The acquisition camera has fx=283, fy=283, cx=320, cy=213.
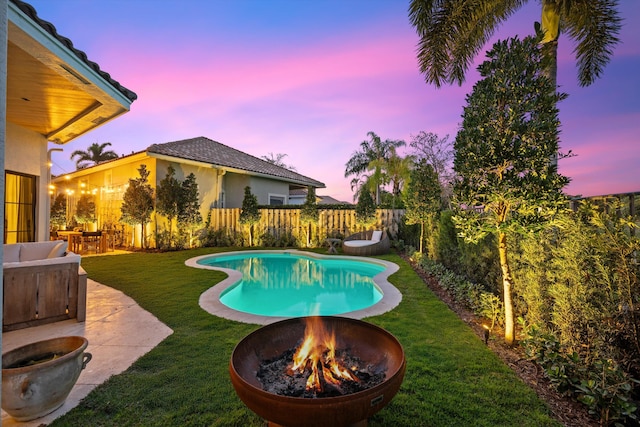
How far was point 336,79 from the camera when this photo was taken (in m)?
12.2

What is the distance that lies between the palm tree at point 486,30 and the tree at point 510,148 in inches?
192

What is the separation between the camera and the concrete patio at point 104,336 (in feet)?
8.93

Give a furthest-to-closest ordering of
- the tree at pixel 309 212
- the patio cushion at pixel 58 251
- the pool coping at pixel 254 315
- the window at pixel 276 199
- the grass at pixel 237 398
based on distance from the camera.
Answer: the window at pixel 276 199, the tree at pixel 309 212, the patio cushion at pixel 58 251, the pool coping at pixel 254 315, the grass at pixel 237 398

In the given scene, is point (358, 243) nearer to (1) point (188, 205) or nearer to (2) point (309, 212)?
(2) point (309, 212)

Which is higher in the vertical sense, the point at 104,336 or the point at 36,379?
the point at 36,379

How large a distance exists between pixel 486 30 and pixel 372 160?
19382mm

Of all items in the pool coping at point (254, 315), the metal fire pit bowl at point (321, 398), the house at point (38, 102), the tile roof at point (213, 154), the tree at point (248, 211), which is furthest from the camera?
the tree at point (248, 211)

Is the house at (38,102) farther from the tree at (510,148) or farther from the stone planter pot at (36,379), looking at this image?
the tree at (510,148)

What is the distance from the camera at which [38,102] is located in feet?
16.2

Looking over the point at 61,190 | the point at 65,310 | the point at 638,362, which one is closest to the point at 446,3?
the point at 638,362

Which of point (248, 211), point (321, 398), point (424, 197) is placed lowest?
point (321, 398)

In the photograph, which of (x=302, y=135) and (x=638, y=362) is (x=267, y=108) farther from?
(x=638, y=362)

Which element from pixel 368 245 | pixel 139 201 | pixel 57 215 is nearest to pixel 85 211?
pixel 57 215

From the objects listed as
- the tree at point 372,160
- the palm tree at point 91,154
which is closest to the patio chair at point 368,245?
the tree at point 372,160
